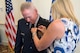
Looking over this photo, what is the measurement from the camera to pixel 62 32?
139 centimetres

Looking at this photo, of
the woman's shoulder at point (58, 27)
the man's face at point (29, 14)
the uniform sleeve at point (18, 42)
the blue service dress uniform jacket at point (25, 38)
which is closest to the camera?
the woman's shoulder at point (58, 27)

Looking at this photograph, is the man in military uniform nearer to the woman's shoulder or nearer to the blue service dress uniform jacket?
the blue service dress uniform jacket

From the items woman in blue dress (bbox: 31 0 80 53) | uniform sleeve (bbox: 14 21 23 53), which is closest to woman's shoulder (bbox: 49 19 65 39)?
woman in blue dress (bbox: 31 0 80 53)

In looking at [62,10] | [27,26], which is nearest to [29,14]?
[27,26]

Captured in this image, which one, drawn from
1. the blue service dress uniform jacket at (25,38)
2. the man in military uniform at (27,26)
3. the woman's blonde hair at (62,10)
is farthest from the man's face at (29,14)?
the woman's blonde hair at (62,10)

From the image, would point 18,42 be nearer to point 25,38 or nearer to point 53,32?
point 25,38

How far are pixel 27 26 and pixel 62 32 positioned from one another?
2.25ft

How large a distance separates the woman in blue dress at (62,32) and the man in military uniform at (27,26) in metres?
0.33

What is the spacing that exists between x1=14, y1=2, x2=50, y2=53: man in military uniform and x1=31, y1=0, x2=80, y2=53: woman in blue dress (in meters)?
→ 0.33

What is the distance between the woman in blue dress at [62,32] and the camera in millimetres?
1379

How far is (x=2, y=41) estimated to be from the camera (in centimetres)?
430

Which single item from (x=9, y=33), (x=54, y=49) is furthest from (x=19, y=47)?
(x=9, y=33)

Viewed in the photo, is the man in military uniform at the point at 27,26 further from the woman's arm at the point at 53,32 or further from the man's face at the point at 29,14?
the woman's arm at the point at 53,32

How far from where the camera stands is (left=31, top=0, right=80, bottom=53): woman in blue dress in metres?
1.38
